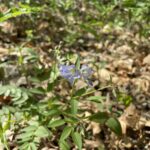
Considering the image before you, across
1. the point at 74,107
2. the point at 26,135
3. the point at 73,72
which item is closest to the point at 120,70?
the point at 73,72

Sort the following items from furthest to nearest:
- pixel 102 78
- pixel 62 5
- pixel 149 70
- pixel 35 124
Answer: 1. pixel 62 5
2. pixel 149 70
3. pixel 102 78
4. pixel 35 124

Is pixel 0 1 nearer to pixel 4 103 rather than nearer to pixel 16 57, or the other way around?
pixel 16 57

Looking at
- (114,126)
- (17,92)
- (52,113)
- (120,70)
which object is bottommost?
(120,70)

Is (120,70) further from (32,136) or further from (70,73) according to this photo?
(32,136)

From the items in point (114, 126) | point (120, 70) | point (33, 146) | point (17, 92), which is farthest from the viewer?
point (120, 70)

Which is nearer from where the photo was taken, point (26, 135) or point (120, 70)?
point (26, 135)

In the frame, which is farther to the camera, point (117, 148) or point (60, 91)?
point (60, 91)

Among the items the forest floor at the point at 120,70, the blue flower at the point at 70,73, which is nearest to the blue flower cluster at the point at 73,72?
the blue flower at the point at 70,73

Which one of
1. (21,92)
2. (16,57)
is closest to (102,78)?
(16,57)

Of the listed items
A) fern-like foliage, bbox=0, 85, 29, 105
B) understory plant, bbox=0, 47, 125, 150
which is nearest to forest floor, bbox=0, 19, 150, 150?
understory plant, bbox=0, 47, 125, 150
